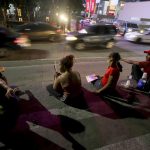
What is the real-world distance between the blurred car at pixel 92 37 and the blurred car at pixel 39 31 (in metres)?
2.46

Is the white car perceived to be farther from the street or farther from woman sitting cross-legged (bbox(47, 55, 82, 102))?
woman sitting cross-legged (bbox(47, 55, 82, 102))

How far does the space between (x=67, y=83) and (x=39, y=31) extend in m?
11.2

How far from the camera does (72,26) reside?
2411 centimetres

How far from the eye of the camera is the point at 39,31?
1522 cm

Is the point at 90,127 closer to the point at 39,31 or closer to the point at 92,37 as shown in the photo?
the point at 92,37

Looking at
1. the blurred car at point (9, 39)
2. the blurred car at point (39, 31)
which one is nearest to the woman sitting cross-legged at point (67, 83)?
the blurred car at point (9, 39)

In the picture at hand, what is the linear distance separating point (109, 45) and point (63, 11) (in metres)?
15.1

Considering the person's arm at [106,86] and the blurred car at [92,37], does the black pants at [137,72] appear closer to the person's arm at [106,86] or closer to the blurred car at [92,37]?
the person's arm at [106,86]

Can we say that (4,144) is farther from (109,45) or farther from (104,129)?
(109,45)

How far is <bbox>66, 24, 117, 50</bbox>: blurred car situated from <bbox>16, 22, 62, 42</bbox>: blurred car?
96.8 inches

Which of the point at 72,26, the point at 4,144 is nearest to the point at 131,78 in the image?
the point at 4,144

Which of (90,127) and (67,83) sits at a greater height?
(67,83)

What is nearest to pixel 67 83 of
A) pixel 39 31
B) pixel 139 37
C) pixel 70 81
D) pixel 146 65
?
pixel 70 81

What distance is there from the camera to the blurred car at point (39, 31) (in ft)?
48.6
